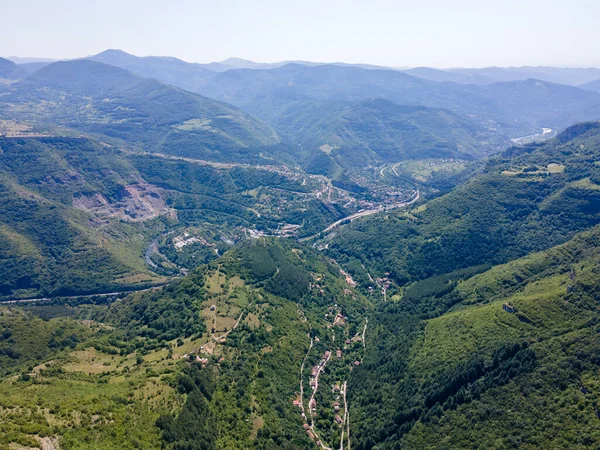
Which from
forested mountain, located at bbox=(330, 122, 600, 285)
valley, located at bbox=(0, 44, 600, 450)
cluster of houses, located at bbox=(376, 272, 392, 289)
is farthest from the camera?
cluster of houses, located at bbox=(376, 272, 392, 289)

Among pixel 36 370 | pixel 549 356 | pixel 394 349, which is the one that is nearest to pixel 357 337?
pixel 394 349

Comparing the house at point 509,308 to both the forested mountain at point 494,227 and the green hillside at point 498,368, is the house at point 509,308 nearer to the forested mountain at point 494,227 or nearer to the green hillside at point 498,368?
the green hillside at point 498,368

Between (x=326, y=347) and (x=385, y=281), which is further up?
(x=385, y=281)

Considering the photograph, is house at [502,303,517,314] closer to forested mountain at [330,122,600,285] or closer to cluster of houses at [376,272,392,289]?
forested mountain at [330,122,600,285]

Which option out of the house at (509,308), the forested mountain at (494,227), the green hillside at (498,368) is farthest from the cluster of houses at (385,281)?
the house at (509,308)

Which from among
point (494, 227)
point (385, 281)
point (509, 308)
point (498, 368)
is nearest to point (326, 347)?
point (498, 368)

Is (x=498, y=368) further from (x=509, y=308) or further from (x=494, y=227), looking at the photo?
(x=494, y=227)

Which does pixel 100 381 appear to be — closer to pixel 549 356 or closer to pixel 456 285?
pixel 549 356

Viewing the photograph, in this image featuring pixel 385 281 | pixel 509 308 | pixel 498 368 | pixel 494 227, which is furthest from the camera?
pixel 494 227

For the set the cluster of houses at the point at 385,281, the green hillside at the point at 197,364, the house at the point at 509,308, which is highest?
the house at the point at 509,308

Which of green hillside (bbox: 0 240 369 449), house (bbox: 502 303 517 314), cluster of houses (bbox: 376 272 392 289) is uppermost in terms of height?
house (bbox: 502 303 517 314)

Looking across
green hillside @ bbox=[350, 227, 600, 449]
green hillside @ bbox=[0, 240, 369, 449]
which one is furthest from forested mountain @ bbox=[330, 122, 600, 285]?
green hillside @ bbox=[350, 227, 600, 449]

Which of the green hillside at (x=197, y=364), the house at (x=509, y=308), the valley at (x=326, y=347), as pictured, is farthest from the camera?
the house at (x=509, y=308)
